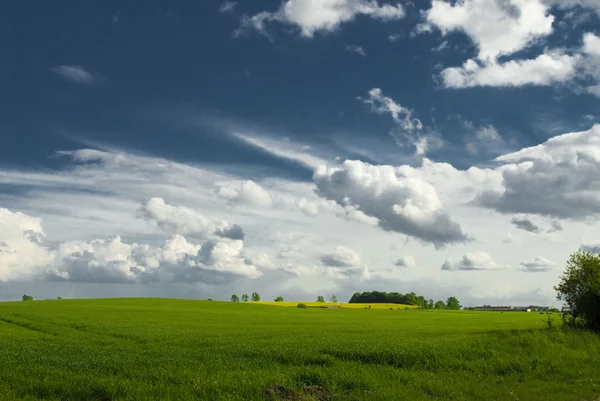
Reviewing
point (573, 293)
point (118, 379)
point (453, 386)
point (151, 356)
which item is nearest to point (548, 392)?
point (453, 386)

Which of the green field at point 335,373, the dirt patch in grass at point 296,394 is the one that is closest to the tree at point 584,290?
the green field at point 335,373

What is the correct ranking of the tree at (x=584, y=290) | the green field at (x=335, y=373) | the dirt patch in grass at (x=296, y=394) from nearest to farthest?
the dirt patch in grass at (x=296, y=394) → the green field at (x=335, y=373) → the tree at (x=584, y=290)

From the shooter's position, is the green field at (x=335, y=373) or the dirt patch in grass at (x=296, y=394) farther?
the green field at (x=335, y=373)

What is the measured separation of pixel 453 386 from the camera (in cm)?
1898

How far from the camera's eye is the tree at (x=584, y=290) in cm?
3550

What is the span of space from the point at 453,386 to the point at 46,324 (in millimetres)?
51801

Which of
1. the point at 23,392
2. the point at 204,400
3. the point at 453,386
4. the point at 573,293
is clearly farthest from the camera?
the point at 573,293

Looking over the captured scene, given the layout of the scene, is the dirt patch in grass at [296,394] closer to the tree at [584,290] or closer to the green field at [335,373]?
the green field at [335,373]

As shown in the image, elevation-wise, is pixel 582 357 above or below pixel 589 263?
below

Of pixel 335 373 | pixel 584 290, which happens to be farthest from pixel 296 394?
pixel 584 290

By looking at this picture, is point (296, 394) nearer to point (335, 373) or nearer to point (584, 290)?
point (335, 373)

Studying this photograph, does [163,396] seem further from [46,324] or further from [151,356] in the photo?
[46,324]

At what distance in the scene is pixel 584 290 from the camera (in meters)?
36.9

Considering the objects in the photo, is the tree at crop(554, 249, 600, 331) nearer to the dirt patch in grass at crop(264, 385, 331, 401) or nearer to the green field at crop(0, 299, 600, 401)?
the green field at crop(0, 299, 600, 401)
